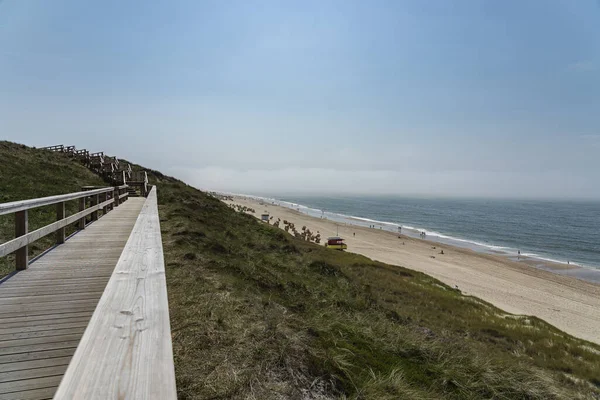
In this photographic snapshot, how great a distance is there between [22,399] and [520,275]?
3507 centimetres

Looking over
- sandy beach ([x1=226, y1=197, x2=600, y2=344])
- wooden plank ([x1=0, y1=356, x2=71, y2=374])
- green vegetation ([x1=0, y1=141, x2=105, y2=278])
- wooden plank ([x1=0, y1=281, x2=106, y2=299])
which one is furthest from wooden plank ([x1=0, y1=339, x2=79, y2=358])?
sandy beach ([x1=226, y1=197, x2=600, y2=344])

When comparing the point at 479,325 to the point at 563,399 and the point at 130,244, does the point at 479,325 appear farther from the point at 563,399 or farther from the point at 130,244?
the point at 130,244

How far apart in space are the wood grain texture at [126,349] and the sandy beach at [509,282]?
2090cm

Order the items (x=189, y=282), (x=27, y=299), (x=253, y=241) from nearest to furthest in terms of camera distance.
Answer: (x=27, y=299)
(x=189, y=282)
(x=253, y=241)

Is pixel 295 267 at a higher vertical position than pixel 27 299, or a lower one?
lower

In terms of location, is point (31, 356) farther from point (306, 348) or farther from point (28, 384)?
point (306, 348)

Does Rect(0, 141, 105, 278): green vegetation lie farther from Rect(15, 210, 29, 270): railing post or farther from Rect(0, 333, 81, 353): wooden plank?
Rect(0, 333, 81, 353): wooden plank

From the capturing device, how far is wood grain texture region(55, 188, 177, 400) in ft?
3.48

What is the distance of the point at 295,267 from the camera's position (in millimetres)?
10508

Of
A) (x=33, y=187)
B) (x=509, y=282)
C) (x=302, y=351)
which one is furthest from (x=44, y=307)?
(x=509, y=282)

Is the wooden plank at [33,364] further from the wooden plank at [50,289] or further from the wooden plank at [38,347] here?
the wooden plank at [50,289]

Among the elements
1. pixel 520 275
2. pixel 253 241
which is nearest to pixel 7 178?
pixel 253 241

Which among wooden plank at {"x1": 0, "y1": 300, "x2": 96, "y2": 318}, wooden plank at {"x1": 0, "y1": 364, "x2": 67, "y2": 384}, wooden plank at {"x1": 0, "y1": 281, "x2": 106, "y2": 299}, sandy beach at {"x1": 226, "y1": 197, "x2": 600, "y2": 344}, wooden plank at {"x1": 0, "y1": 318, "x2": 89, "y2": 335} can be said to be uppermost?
wooden plank at {"x1": 0, "y1": 281, "x2": 106, "y2": 299}

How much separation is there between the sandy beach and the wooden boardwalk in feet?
67.7
